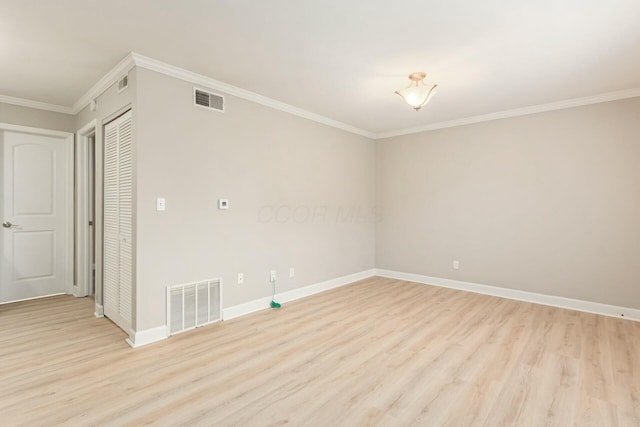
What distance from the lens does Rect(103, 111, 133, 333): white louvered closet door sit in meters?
3.08

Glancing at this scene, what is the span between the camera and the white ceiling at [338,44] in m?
2.19

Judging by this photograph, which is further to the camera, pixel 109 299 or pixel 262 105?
pixel 262 105

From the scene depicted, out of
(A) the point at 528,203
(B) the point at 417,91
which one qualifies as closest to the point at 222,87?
(B) the point at 417,91

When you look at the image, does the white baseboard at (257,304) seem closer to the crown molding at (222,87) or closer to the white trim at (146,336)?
the white trim at (146,336)

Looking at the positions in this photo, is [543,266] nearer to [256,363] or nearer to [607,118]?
[607,118]

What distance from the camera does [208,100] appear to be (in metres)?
3.37

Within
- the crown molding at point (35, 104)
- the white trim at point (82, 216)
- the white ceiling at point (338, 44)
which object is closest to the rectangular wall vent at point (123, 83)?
the white ceiling at point (338, 44)

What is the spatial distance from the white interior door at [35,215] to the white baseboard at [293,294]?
107 inches

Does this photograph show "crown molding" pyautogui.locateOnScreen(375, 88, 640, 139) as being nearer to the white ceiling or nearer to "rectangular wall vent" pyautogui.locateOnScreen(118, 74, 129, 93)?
the white ceiling

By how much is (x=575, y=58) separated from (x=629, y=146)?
5.32 feet

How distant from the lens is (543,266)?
13.9 feet

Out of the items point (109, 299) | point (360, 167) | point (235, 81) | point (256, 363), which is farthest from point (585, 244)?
point (109, 299)

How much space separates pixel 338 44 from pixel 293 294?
10.00 feet

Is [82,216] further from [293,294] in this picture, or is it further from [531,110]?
[531,110]
